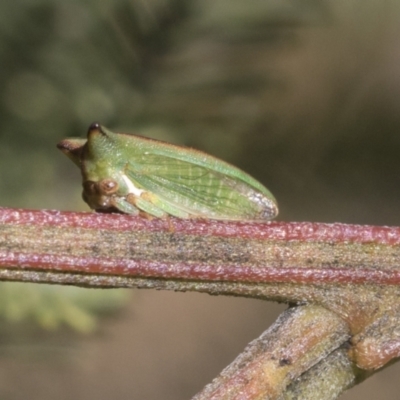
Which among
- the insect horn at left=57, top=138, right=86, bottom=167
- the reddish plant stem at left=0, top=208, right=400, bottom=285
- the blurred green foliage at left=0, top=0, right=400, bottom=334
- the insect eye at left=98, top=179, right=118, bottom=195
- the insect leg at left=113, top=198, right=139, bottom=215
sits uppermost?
the blurred green foliage at left=0, top=0, right=400, bottom=334

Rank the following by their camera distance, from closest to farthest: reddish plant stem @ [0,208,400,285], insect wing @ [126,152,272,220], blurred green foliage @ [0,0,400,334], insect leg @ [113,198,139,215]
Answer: reddish plant stem @ [0,208,400,285], insect leg @ [113,198,139,215], insect wing @ [126,152,272,220], blurred green foliage @ [0,0,400,334]

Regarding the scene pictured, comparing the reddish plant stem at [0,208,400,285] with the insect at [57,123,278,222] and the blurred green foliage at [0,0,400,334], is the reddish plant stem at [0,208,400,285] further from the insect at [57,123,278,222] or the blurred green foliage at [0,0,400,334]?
the blurred green foliage at [0,0,400,334]

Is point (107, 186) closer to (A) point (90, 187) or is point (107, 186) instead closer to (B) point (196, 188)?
(A) point (90, 187)

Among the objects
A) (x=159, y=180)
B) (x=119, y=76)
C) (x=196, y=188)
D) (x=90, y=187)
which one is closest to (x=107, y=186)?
(x=90, y=187)

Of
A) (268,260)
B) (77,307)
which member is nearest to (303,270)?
(268,260)

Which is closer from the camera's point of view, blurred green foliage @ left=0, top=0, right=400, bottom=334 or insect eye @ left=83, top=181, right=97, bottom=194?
insect eye @ left=83, top=181, right=97, bottom=194

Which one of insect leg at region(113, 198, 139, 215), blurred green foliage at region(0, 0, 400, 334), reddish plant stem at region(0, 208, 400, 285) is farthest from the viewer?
blurred green foliage at region(0, 0, 400, 334)

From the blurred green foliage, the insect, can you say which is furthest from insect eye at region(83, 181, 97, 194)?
the blurred green foliage
